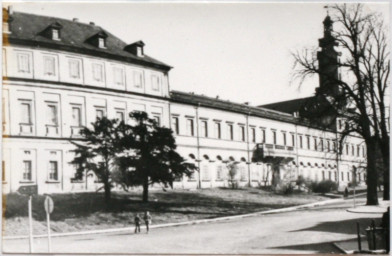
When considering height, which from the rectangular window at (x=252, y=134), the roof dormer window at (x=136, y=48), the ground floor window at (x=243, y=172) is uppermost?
the roof dormer window at (x=136, y=48)

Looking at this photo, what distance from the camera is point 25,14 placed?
5.68m

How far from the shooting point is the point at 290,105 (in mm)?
6027

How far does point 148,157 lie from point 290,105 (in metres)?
1.76

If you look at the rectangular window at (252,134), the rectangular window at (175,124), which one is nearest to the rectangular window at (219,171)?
the rectangular window at (252,134)

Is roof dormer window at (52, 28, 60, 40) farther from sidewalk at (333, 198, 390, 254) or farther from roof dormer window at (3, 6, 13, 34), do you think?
sidewalk at (333, 198, 390, 254)

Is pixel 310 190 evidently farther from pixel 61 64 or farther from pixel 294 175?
pixel 61 64

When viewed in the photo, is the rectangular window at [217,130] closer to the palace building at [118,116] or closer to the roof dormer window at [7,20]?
the palace building at [118,116]

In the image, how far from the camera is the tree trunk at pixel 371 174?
5570 mm

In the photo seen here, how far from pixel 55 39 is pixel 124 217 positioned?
2107 mm

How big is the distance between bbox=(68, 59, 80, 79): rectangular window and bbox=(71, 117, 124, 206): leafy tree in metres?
0.55

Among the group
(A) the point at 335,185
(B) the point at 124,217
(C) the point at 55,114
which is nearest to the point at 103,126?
(C) the point at 55,114

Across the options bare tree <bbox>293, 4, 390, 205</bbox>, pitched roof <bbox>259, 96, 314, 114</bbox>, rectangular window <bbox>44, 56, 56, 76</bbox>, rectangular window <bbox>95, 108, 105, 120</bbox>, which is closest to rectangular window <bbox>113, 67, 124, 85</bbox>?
rectangular window <bbox>95, 108, 105, 120</bbox>

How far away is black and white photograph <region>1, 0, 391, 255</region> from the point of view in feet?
18.3

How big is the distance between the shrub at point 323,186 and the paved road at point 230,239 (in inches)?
12.0
